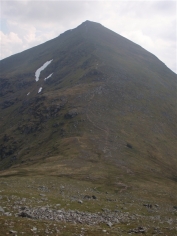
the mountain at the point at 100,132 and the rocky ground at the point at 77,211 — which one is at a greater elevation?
the mountain at the point at 100,132

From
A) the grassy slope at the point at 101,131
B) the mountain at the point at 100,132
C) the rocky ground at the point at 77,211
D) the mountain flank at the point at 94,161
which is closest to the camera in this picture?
the rocky ground at the point at 77,211

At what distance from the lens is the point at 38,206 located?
125ft

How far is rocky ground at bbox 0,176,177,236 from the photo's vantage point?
93.1ft

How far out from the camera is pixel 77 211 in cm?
3969

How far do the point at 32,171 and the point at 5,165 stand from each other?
47079 millimetres

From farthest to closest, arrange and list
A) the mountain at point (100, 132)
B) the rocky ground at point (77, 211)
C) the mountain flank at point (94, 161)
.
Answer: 1. the mountain at point (100, 132)
2. the mountain flank at point (94, 161)
3. the rocky ground at point (77, 211)

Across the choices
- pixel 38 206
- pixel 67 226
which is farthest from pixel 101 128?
pixel 67 226

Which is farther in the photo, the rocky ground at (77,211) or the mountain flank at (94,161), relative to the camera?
the mountain flank at (94,161)

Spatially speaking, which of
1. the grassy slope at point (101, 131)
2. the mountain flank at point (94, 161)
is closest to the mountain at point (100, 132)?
the grassy slope at point (101, 131)

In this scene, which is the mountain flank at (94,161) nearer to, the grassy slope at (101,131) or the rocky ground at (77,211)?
the rocky ground at (77,211)

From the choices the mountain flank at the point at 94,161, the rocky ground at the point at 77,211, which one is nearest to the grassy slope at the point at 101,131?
the mountain flank at the point at 94,161

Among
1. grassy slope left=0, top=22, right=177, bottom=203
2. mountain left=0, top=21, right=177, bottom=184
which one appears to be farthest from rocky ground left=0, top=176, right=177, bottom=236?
mountain left=0, top=21, right=177, bottom=184

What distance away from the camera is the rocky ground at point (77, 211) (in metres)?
28.4

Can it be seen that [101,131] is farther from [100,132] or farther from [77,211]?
[77,211]
